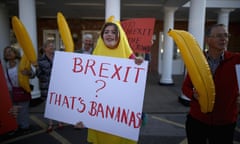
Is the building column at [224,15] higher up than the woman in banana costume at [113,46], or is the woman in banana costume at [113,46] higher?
the building column at [224,15]

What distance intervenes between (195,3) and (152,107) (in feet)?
9.15

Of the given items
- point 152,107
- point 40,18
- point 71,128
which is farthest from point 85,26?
point 71,128

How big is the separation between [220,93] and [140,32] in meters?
2.35

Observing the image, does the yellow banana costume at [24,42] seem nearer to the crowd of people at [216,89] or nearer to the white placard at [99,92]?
the white placard at [99,92]

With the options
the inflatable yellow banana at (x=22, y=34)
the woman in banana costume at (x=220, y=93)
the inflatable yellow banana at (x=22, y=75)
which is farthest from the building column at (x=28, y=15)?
the woman in banana costume at (x=220, y=93)

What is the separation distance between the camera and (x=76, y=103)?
1.94 meters

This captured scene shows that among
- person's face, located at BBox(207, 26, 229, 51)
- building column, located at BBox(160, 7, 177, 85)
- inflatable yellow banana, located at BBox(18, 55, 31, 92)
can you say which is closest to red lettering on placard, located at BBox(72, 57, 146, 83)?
person's face, located at BBox(207, 26, 229, 51)

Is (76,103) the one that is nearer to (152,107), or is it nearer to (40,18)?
(152,107)

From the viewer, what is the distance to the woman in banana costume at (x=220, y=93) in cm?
184

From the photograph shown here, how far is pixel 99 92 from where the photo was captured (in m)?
1.88

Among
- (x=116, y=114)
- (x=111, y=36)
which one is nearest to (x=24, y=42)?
(x=111, y=36)

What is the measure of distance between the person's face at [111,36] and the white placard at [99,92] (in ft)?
0.54

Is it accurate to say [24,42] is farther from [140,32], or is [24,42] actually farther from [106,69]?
[140,32]

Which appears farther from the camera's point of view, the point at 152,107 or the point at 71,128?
the point at 152,107
